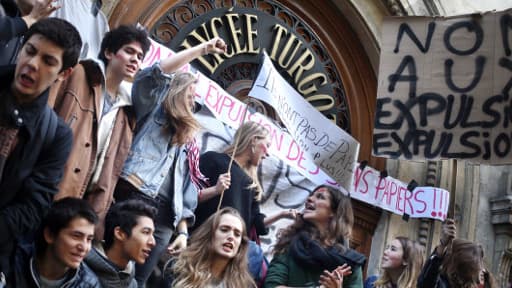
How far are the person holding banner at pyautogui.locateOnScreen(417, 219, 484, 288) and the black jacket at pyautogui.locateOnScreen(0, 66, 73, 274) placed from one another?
2.98m

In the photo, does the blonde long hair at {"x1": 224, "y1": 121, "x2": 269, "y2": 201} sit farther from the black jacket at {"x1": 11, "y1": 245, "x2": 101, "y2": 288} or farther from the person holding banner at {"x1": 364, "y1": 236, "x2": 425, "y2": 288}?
the black jacket at {"x1": 11, "y1": 245, "x2": 101, "y2": 288}

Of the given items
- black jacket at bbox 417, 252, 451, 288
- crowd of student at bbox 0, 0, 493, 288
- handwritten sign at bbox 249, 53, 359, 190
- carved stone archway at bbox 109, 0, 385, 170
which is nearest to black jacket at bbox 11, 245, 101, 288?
crowd of student at bbox 0, 0, 493, 288

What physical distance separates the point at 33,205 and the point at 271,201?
3.96 metres

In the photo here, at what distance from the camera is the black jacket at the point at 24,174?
198 inches

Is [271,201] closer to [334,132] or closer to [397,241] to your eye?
[334,132]

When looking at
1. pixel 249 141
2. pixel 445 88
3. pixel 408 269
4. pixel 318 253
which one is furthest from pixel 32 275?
pixel 445 88

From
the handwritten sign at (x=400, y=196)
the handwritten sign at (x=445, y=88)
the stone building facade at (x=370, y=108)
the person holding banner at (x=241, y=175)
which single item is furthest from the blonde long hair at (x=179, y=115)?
the handwritten sign at (x=400, y=196)

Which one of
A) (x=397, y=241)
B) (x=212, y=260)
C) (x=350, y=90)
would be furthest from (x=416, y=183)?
(x=212, y=260)

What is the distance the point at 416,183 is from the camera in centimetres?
1016

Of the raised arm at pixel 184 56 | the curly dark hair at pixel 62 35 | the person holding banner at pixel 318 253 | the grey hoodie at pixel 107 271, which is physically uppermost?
the raised arm at pixel 184 56

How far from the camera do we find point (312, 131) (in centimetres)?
855

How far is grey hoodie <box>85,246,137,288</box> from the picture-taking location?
18.2 ft

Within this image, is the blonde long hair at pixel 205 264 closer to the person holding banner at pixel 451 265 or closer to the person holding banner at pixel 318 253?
the person holding banner at pixel 318 253

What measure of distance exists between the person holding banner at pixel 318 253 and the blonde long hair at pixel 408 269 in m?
0.71
